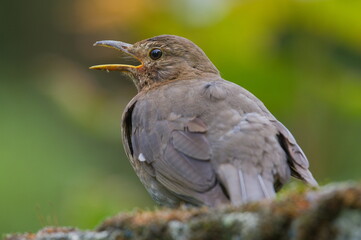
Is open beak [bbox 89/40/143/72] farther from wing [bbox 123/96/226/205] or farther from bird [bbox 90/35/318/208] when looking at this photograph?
wing [bbox 123/96/226/205]

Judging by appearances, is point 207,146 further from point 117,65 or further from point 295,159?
point 117,65

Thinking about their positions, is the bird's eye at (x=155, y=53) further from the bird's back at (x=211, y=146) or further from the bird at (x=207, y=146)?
the bird's back at (x=211, y=146)

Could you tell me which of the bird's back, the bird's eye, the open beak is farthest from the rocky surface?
the bird's eye

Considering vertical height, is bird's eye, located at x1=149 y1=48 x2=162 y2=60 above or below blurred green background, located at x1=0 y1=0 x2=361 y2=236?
above

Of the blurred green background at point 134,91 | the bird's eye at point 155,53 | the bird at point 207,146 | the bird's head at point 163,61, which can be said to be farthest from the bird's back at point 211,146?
the blurred green background at point 134,91

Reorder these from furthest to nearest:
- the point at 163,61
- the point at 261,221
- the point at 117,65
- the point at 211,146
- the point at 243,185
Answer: the point at 163,61 < the point at 117,65 < the point at 211,146 < the point at 243,185 < the point at 261,221

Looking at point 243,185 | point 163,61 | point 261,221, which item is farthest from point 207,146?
point 163,61
